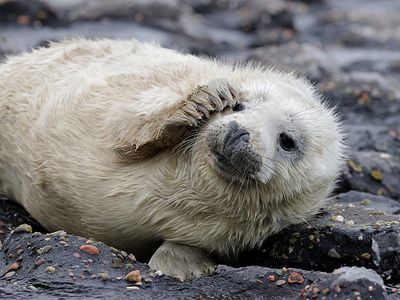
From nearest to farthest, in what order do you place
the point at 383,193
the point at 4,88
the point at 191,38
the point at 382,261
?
the point at 382,261, the point at 4,88, the point at 383,193, the point at 191,38

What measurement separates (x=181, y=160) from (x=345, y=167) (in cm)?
221

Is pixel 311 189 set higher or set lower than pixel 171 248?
higher

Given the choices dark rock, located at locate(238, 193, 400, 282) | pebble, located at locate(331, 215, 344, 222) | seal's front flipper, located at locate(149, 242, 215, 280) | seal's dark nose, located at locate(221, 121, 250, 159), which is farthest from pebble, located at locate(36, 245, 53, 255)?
pebble, located at locate(331, 215, 344, 222)

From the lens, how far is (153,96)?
544 centimetres

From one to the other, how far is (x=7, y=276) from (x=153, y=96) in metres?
1.38

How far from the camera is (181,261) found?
5.09 m

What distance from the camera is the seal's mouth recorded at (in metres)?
4.75

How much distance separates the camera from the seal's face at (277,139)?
4816 mm

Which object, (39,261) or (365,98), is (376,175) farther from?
(39,261)

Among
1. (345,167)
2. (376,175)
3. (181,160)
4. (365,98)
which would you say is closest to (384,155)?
(376,175)

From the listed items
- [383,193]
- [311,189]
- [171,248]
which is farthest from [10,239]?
[383,193]

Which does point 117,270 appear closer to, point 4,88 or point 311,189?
point 311,189

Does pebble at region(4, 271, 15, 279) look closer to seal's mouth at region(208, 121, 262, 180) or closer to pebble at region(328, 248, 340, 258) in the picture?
seal's mouth at region(208, 121, 262, 180)

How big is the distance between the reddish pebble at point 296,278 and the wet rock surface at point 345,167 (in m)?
0.02
